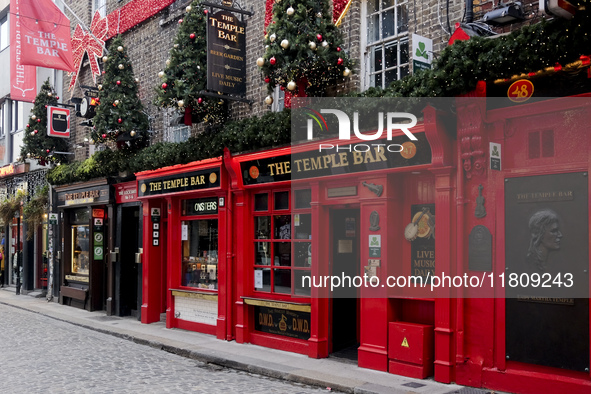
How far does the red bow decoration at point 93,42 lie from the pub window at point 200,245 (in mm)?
6208

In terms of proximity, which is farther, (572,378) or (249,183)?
(249,183)

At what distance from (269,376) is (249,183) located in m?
3.74

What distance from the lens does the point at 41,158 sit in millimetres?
18422

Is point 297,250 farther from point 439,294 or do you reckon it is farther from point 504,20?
point 504,20

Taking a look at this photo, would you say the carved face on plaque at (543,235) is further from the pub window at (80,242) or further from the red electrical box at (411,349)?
the pub window at (80,242)

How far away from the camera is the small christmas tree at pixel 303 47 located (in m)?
9.31

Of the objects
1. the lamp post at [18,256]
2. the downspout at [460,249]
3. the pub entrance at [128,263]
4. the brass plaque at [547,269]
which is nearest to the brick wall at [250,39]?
the downspout at [460,249]

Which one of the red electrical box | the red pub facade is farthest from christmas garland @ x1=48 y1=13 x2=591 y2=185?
the red electrical box

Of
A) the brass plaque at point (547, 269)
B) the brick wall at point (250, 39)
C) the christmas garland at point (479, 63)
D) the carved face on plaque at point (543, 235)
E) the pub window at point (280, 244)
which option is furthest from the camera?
the pub window at point (280, 244)

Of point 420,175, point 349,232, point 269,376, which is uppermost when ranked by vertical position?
point 420,175

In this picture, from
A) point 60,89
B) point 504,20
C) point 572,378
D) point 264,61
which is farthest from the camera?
point 60,89

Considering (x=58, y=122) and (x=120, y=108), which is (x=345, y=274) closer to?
(x=120, y=108)

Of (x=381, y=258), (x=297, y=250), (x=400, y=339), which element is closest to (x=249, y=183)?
(x=297, y=250)

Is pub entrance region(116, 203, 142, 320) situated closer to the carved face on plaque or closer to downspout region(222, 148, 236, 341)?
downspout region(222, 148, 236, 341)
